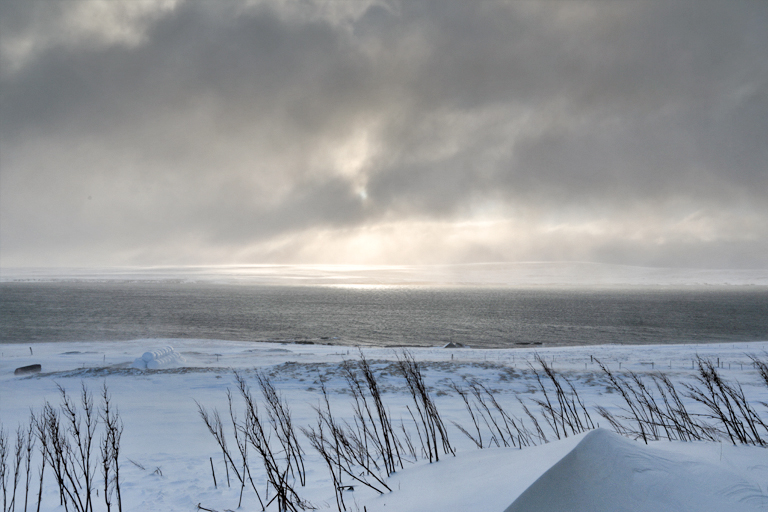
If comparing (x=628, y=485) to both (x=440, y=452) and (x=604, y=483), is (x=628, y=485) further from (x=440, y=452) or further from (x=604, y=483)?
(x=440, y=452)

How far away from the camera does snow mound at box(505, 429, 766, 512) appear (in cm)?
423

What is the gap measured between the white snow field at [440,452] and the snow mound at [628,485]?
A: 15mm

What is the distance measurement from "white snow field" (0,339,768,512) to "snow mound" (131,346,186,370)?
1.06 ft

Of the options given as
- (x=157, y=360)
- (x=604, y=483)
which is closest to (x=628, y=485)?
(x=604, y=483)

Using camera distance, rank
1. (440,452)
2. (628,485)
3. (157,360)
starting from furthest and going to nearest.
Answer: (157,360), (440,452), (628,485)

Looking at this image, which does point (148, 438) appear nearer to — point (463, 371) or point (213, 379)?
point (213, 379)

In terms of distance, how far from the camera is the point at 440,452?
10641 millimetres

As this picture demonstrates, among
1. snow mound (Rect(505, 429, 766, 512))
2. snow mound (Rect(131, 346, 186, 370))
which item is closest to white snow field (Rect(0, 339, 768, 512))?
snow mound (Rect(505, 429, 766, 512))

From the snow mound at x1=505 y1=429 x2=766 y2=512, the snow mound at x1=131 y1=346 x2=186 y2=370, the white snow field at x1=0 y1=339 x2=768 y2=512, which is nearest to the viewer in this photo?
the snow mound at x1=505 y1=429 x2=766 y2=512

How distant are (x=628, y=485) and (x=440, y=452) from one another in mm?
6817

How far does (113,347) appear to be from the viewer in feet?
144

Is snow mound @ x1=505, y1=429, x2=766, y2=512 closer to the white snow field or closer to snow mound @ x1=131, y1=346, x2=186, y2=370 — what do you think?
the white snow field

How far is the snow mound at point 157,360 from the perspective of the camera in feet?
101

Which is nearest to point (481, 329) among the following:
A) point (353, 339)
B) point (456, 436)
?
point (353, 339)
